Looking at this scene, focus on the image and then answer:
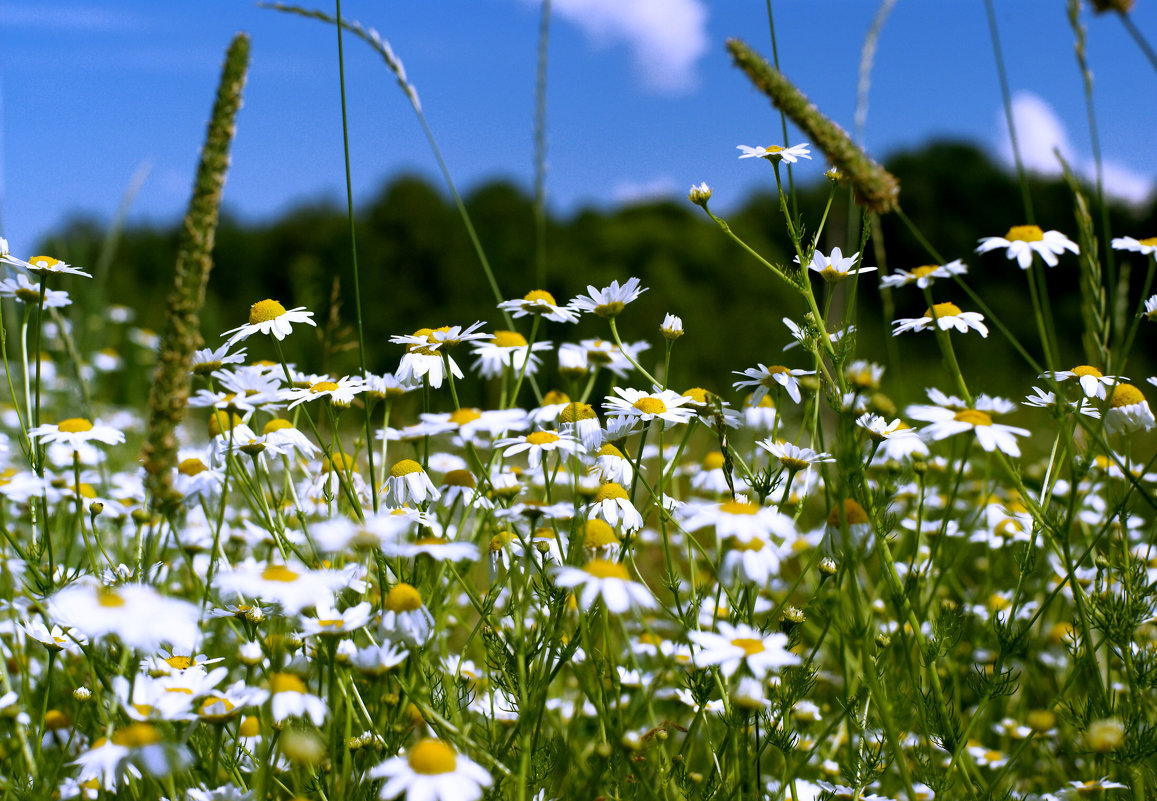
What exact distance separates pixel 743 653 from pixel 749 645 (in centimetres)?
4

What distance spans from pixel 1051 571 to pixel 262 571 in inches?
100.0

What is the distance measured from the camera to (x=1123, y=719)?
162cm

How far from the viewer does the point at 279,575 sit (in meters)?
1.15

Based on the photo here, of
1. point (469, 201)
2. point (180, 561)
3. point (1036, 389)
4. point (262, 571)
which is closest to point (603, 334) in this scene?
point (469, 201)

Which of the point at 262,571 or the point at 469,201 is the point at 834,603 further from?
the point at 469,201

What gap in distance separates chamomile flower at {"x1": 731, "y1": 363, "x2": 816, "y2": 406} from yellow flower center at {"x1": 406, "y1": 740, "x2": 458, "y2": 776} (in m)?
0.98

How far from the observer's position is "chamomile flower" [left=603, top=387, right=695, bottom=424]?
1.58 m

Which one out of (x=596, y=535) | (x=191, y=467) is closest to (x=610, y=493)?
(x=596, y=535)

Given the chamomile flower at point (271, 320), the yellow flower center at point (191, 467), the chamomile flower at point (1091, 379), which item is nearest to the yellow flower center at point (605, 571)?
the chamomile flower at point (271, 320)

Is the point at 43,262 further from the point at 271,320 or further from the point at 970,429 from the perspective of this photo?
the point at 970,429

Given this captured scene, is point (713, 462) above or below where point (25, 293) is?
below

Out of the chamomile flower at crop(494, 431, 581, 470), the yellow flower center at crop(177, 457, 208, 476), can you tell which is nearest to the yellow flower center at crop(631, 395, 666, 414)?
the chamomile flower at crop(494, 431, 581, 470)

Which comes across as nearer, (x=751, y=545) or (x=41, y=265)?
(x=751, y=545)

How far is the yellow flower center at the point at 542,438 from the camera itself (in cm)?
162
